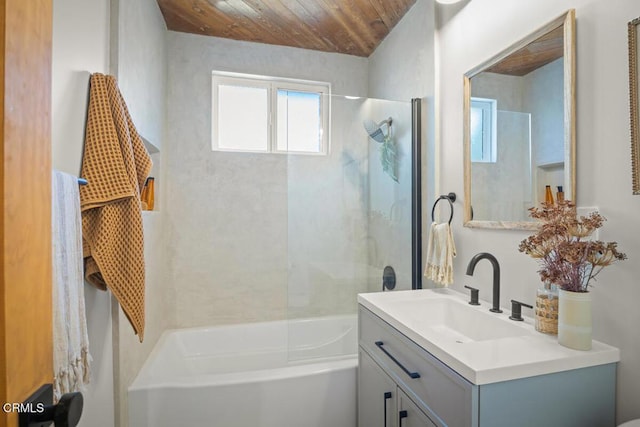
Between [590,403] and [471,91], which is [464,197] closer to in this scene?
[471,91]

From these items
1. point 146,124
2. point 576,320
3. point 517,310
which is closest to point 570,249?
point 576,320

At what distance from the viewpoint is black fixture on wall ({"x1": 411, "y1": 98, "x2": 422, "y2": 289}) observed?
2.04 m

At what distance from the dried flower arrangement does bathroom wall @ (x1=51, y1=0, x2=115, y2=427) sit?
164cm

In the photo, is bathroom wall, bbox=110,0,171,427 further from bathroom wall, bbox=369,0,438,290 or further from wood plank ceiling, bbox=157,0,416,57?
bathroom wall, bbox=369,0,438,290

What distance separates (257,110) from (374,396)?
2.30m

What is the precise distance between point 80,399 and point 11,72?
498mm

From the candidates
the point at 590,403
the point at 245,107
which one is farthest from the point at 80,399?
the point at 245,107

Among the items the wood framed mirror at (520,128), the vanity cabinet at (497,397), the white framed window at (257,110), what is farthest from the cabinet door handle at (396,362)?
the white framed window at (257,110)

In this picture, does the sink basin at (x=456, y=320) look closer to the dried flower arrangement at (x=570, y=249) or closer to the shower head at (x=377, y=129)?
the dried flower arrangement at (x=570, y=249)

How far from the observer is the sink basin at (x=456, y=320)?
4.09ft

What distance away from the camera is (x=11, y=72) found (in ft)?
1.37

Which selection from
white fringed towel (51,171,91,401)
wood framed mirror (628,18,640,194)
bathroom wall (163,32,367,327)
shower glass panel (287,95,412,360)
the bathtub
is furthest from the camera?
bathroom wall (163,32,367,327)

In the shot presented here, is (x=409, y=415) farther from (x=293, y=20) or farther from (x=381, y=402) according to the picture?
(x=293, y=20)

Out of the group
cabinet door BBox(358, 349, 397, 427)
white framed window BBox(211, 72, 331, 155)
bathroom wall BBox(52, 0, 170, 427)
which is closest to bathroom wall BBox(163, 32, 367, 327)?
white framed window BBox(211, 72, 331, 155)
